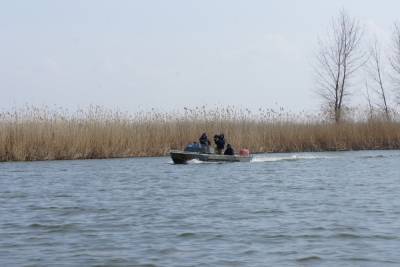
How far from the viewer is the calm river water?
11.1 metres

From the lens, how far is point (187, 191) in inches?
813

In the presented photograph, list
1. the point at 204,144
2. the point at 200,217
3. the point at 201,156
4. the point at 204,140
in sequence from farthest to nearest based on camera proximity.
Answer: the point at 204,144
the point at 204,140
the point at 201,156
the point at 200,217

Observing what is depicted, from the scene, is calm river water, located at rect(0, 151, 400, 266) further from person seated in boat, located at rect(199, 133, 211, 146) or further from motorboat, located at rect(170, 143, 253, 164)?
person seated in boat, located at rect(199, 133, 211, 146)

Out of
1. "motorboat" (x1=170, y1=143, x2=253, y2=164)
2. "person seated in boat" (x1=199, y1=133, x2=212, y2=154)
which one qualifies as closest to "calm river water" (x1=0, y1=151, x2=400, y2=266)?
"motorboat" (x1=170, y1=143, x2=253, y2=164)

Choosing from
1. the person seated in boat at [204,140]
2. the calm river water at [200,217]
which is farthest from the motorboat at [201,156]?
the calm river water at [200,217]

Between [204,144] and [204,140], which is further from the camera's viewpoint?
[204,144]

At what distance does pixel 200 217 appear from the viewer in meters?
15.0

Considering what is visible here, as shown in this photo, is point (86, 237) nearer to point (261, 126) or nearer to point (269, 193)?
point (269, 193)

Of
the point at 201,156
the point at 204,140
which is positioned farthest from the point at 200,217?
the point at 204,140

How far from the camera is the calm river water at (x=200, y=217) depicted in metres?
11.1

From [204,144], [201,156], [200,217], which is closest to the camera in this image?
[200,217]

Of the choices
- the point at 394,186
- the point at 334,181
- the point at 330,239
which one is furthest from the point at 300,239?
the point at 334,181

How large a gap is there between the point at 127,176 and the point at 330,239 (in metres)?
13.9

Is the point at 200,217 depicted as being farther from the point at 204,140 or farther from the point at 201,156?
the point at 204,140
